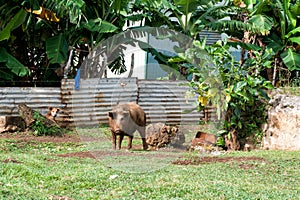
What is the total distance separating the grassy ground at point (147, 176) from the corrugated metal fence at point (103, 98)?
265cm

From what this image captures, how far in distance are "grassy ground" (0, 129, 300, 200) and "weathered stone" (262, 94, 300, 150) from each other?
0.85 meters

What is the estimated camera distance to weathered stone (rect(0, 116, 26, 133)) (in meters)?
12.5

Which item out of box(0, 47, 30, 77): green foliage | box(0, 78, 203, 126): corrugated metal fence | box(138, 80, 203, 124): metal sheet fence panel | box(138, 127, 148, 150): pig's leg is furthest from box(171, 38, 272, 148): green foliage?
box(0, 47, 30, 77): green foliage

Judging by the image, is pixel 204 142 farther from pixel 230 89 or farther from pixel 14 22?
pixel 14 22

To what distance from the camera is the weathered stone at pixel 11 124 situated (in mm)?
12453

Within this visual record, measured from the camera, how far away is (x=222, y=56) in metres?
11.5

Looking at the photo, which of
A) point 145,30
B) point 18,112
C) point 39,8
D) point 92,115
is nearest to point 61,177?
point 92,115

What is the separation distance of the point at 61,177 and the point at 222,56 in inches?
209

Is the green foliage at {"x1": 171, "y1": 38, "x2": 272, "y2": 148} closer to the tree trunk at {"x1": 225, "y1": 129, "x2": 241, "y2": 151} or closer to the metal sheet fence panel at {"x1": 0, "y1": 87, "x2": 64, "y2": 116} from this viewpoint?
the tree trunk at {"x1": 225, "y1": 129, "x2": 241, "y2": 151}

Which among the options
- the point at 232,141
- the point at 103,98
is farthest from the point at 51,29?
the point at 232,141

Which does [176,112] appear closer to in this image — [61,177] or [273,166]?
[273,166]

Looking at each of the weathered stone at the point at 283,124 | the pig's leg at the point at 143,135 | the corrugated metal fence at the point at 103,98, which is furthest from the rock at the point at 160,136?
the weathered stone at the point at 283,124

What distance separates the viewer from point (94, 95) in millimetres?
13344

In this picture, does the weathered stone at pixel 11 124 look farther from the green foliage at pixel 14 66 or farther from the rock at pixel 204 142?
the rock at pixel 204 142
